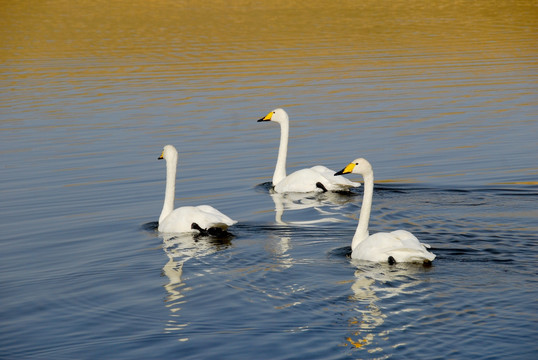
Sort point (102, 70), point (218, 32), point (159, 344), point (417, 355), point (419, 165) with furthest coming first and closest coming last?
point (218, 32) < point (102, 70) < point (419, 165) < point (159, 344) < point (417, 355)

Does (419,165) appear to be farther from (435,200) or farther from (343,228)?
(343,228)

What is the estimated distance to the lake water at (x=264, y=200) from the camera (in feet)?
30.9

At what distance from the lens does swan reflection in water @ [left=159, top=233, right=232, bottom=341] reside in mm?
10214

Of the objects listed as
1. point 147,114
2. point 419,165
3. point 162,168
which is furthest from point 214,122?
point 419,165

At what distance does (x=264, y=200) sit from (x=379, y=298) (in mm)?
5998

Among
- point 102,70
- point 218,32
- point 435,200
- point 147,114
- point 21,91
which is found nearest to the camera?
point 435,200

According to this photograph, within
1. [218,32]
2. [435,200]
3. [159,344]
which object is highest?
[218,32]

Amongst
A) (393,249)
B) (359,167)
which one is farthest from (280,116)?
(393,249)

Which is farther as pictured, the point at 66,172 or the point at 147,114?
the point at 147,114

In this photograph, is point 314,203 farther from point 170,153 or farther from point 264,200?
point 170,153

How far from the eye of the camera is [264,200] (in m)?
15.9

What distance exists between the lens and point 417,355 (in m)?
8.43

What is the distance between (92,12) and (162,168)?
35878 millimetres

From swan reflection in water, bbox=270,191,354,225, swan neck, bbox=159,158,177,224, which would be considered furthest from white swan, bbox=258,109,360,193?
swan neck, bbox=159,158,177,224
